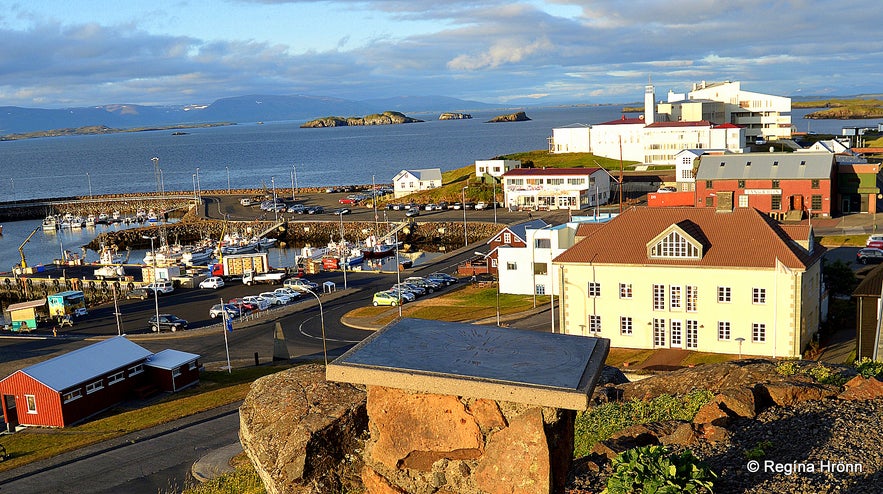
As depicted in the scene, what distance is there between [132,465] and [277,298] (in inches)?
1312

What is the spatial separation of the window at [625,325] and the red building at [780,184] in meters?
35.9

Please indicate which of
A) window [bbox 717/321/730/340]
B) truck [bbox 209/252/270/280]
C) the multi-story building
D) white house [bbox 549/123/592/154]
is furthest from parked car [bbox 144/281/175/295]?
white house [bbox 549/123/592/154]

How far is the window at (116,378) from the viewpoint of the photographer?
34.9 meters

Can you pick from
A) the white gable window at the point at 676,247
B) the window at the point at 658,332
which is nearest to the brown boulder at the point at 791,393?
the white gable window at the point at 676,247

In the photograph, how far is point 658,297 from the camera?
37.1m

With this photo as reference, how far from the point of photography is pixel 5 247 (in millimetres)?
109812

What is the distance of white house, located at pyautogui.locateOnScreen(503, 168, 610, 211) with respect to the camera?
94625mm

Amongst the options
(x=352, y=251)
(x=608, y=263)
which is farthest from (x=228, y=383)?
(x=352, y=251)

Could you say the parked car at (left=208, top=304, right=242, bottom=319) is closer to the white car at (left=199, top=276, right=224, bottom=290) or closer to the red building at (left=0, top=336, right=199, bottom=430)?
the white car at (left=199, top=276, right=224, bottom=290)

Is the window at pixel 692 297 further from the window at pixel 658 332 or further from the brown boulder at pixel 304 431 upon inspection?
the brown boulder at pixel 304 431

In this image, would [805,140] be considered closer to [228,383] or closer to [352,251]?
[352,251]

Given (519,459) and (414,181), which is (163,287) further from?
A: (519,459)

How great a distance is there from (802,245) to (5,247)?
345 ft

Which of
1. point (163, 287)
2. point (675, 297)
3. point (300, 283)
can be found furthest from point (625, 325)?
point (163, 287)
